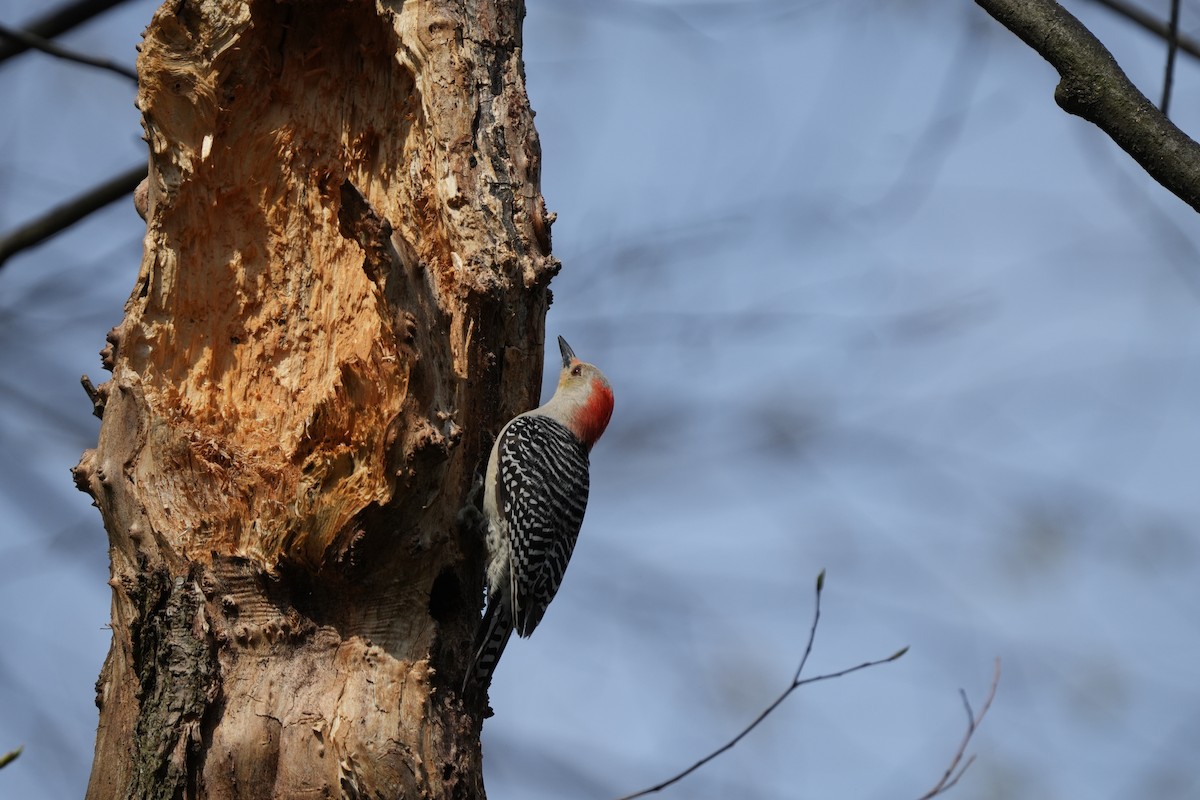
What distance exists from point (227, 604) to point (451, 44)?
2283 millimetres

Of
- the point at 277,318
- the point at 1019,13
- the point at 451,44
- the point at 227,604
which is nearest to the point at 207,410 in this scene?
the point at 277,318

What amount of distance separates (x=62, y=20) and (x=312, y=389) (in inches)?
105

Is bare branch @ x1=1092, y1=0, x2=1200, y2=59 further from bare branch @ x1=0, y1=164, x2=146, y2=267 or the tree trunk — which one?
bare branch @ x1=0, y1=164, x2=146, y2=267

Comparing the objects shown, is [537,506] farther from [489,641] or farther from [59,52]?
[59,52]

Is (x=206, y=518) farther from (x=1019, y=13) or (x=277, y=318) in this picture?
(x=1019, y=13)

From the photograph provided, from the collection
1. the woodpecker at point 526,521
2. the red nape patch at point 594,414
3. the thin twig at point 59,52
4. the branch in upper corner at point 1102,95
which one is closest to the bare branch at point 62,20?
the thin twig at point 59,52

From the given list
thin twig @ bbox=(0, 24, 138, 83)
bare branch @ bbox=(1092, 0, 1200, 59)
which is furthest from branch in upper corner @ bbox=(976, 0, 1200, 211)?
thin twig @ bbox=(0, 24, 138, 83)

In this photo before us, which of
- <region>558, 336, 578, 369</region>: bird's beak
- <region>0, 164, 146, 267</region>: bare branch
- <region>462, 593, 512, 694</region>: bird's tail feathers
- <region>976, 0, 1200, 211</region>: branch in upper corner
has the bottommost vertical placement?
<region>462, 593, 512, 694</region>: bird's tail feathers

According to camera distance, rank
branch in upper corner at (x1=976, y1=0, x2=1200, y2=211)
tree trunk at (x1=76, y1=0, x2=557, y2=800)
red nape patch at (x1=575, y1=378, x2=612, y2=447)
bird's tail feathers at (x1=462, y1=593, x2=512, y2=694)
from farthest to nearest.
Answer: red nape patch at (x1=575, y1=378, x2=612, y2=447), bird's tail feathers at (x1=462, y1=593, x2=512, y2=694), tree trunk at (x1=76, y1=0, x2=557, y2=800), branch in upper corner at (x1=976, y1=0, x2=1200, y2=211)

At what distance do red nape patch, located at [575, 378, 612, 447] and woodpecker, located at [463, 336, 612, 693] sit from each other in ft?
0.49

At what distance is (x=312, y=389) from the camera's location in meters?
4.64

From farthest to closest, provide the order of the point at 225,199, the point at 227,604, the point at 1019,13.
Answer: the point at 225,199
the point at 227,604
the point at 1019,13

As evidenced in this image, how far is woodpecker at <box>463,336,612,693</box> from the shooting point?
4984mm

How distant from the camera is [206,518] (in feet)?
13.3
